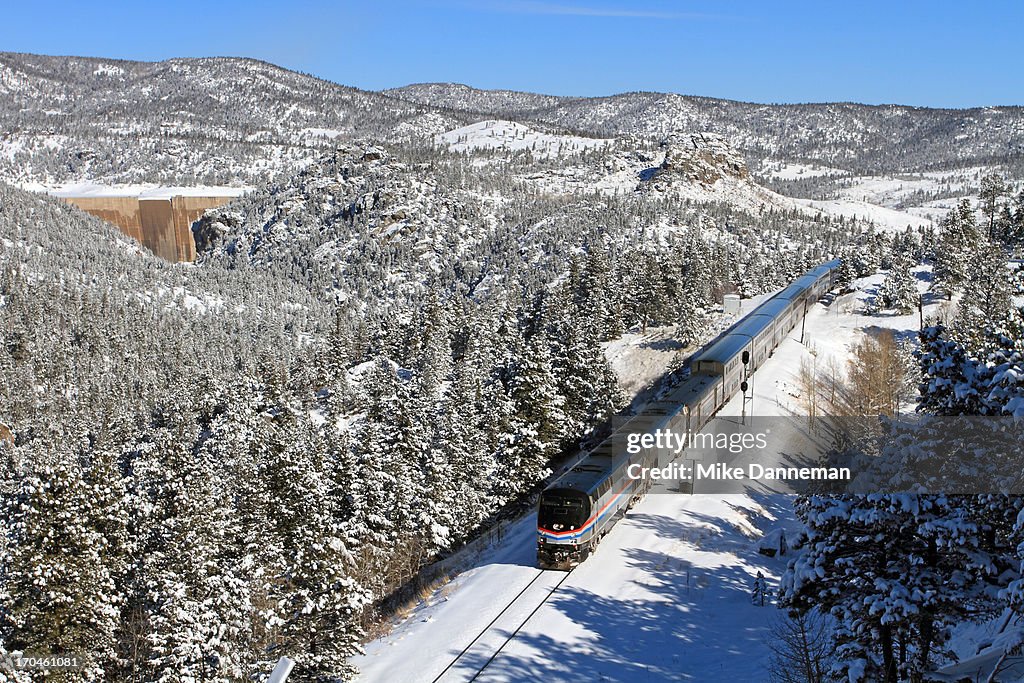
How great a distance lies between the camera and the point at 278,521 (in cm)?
3334

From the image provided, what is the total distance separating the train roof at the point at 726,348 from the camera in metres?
43.7

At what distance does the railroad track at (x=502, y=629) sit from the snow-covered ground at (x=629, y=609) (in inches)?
3.6

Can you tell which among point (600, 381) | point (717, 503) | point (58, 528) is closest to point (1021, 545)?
point (717, 503)

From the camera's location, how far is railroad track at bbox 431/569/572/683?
2150 cm

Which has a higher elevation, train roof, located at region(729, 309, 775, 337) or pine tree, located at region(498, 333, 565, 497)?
train roof, located at region(729, 309, 775, 337)

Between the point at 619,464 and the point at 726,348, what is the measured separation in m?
18.2

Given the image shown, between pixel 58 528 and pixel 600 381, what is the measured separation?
3480 centimetres

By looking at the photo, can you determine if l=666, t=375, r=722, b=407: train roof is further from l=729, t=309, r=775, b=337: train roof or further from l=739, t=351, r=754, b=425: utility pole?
l=729, t=309, r=775, b=337: train roof

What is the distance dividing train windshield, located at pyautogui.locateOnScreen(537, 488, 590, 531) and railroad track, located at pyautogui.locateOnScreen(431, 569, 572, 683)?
1965 millimetres

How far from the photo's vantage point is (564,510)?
27.0 meters

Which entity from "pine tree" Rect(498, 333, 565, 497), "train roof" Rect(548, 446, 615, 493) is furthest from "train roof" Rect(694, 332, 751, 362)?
"train roof" Rect(548, 446, 615, 493)

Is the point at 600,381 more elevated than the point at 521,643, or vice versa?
the point at 600,381

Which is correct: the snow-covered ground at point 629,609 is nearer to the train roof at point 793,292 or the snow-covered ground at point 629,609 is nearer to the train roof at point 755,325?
the train roof at point 755,325

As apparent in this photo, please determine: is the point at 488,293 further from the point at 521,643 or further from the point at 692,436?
the point at 521,643
